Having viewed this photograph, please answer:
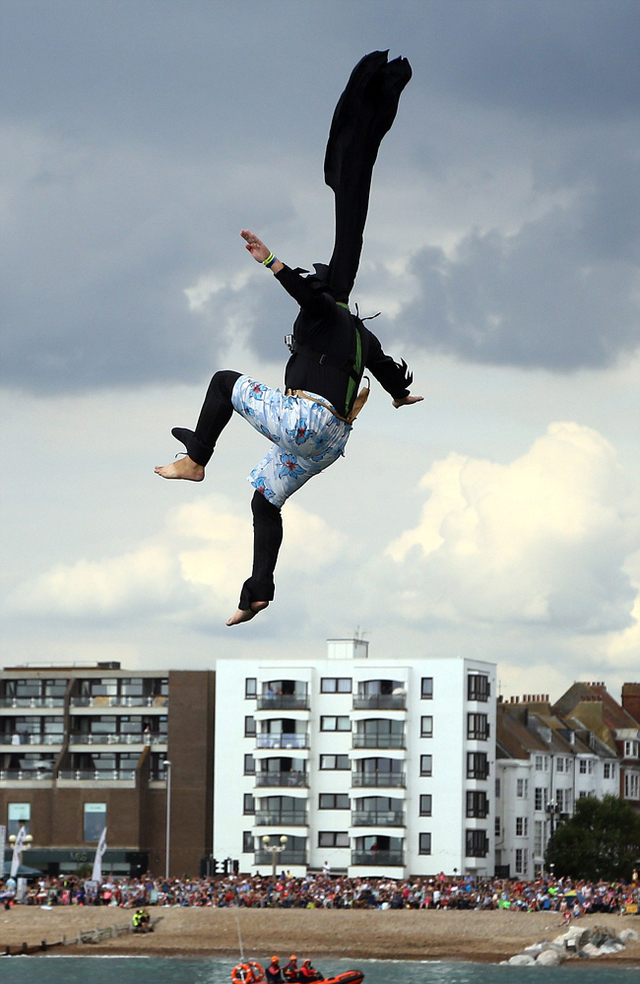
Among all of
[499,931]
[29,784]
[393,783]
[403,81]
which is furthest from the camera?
[29,784]

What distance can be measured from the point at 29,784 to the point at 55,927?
89.6ft

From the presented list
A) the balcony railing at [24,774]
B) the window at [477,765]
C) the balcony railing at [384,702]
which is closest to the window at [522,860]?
the window at [477,765]

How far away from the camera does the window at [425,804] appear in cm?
9856

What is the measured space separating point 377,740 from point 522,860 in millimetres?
15286

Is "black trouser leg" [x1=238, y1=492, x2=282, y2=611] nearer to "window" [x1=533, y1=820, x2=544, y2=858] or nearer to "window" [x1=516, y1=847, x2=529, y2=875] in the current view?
"window" [x1=516, y1=847, x2=529, y2=875]

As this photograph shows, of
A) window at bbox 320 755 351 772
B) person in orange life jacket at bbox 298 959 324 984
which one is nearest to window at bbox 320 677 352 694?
window at bbox 320 755 351 772

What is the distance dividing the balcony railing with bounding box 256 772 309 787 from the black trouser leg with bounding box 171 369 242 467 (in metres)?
92.5

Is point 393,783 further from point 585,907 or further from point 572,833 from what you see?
point 585,907

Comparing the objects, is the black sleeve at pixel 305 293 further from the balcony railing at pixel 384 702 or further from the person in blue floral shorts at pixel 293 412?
the balcony railing at pixel 384 702

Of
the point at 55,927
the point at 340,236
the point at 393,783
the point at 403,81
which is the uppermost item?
the point at 403,81

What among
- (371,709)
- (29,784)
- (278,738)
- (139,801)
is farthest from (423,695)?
(29,784)

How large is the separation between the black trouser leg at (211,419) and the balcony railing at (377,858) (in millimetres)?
91137

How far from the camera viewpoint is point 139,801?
103500 mm

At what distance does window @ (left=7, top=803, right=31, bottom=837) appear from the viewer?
345 ft
